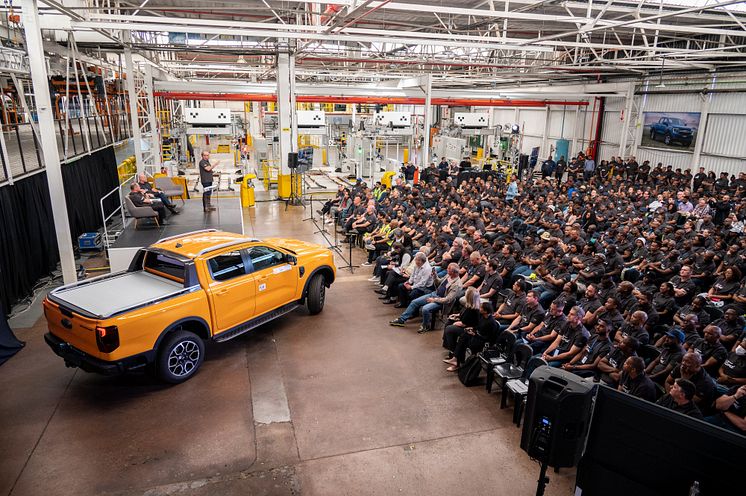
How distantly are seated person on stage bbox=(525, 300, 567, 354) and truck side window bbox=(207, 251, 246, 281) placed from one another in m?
4.58

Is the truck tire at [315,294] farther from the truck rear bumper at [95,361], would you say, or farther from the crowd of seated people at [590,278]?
the truck rear bumper at [95,361]

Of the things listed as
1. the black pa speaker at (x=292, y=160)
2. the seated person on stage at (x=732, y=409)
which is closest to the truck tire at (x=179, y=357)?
the seated person on stage at (x=732, y=409)

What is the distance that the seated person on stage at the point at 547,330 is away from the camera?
698cm

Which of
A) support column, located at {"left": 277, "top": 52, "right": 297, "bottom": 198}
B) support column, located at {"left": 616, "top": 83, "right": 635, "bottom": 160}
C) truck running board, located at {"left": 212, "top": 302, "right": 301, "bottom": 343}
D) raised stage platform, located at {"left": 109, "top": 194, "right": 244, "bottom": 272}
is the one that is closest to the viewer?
truck running board, located at {"left": 212, "top": 302, "right": 301, "bottom": 343}

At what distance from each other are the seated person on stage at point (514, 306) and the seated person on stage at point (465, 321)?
642 mm

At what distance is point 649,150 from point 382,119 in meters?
13.2

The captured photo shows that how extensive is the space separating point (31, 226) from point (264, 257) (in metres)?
5.99

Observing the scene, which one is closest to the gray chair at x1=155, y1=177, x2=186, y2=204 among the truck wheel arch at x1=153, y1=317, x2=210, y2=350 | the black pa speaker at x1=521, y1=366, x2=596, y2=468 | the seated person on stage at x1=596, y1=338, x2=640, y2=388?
the truck wheel arch at x1=153, y1=317, x2=210, y2=350

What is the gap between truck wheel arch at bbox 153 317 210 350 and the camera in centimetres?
656

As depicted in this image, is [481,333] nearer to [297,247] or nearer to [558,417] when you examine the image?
[558,417]

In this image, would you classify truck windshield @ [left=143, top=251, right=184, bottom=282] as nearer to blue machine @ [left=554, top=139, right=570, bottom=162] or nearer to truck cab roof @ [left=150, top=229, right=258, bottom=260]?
truck cab roof @ [left=150, top=229, right=258, bottom=260]

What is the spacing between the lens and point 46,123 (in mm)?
8828

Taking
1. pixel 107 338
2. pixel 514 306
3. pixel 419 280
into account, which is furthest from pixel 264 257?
pixel 514 306

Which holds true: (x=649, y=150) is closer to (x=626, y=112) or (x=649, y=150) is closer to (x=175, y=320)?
(x=626, y=112)
